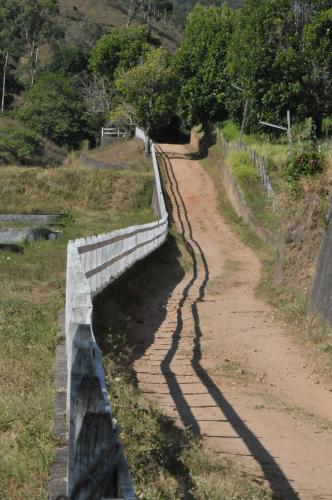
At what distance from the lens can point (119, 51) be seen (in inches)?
2731

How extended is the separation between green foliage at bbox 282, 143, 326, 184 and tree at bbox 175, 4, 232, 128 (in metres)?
36.8

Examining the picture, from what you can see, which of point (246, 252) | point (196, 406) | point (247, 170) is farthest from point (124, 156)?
point (196, 406)

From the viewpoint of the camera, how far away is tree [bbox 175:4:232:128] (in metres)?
56.0

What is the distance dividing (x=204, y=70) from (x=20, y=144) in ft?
43.1

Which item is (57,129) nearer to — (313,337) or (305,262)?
(305,262)

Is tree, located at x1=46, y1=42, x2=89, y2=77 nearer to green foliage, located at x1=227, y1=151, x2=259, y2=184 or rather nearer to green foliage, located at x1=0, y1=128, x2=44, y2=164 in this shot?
green foliage, located at x1=0, y1=128, x2=44, y2=164

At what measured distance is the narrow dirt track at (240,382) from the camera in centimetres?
811

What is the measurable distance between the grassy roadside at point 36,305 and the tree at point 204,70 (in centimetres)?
1736

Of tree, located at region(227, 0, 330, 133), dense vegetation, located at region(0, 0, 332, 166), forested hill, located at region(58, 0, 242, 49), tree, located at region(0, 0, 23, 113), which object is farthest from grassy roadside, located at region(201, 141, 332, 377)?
forested hill, located at region(58, 0, 242, 49)

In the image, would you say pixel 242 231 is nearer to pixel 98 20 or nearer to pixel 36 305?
pixel 36 305

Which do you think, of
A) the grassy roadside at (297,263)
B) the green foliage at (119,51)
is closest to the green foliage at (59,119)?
the green foliage at (119,51)

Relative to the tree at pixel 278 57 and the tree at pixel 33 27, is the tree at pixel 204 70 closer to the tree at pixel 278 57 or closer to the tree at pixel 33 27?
the tree at pixel 278 57

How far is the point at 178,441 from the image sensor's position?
7672 millimetres

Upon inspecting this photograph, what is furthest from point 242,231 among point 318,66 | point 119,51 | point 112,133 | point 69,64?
point 69,64
